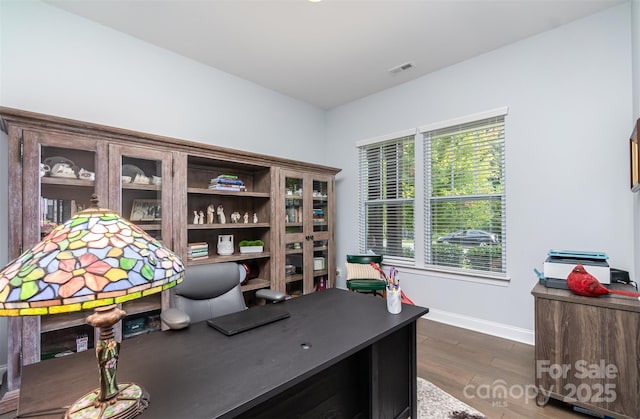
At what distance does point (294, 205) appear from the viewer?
3664 millimetres

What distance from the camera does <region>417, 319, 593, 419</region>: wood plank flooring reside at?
6.44 ft

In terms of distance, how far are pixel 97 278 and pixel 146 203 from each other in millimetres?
2116

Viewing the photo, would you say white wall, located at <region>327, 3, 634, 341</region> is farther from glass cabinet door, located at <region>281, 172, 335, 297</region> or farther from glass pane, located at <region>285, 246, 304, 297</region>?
glass pane, located at <region>285, 246, 304, 297</region>

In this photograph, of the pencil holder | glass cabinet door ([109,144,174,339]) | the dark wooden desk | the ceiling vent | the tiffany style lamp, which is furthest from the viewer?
the ceiling vent

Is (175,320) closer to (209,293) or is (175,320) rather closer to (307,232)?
(209,293)

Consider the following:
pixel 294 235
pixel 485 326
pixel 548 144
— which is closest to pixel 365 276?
pixel 294 235

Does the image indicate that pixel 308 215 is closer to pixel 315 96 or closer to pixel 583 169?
pixel 315 96

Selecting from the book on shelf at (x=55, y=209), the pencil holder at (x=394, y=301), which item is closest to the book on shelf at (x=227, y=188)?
the book on shelf at (x=55, y=209)

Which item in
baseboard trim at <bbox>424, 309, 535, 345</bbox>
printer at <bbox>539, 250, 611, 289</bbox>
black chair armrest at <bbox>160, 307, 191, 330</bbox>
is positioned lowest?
baseboard trim at <bbox>424, 309, 535, 345</bbox>

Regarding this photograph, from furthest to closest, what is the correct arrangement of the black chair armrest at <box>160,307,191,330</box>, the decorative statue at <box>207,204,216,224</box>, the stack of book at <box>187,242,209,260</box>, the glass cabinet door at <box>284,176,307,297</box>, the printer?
the glass cabinet door at <box>284,176,307,297</box> < the decorative statue at <box>207,204,216,224</box> < the stack of book at <box>187,242,209,260</box> < the printer < the black chair armrest at <box>160,307,191,330</box>

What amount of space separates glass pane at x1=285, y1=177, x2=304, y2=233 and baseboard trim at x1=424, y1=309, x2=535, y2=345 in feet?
6.47

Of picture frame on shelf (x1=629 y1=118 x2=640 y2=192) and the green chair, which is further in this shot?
the green chair

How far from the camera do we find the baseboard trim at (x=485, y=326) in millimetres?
2908

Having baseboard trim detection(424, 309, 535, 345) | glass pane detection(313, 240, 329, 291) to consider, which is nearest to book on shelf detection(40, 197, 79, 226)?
glass pane detection(313, 240, 329, 291)
